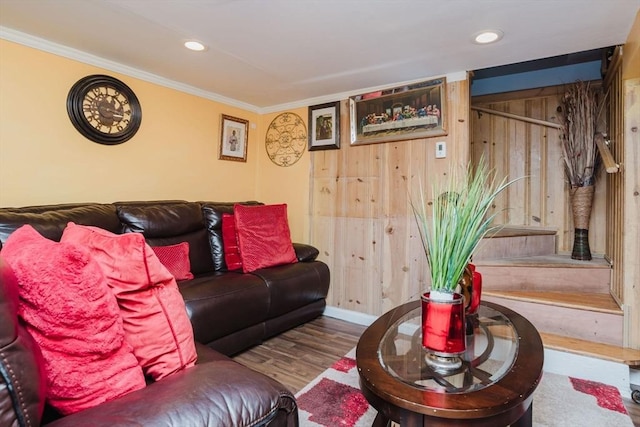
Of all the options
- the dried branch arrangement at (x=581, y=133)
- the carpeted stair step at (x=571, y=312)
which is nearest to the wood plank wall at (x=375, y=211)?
the carpeted stair step at (x=571, y=312)

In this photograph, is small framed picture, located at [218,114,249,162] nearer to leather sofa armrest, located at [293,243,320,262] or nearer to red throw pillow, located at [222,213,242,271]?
red throw pillow, located at [222,213,242,271]

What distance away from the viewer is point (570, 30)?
1939 millimetres

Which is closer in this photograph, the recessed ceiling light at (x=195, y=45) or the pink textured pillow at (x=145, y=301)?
the pink textured pillow at (x=145, y=301)

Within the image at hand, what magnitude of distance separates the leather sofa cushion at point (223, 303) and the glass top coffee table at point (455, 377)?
3.47 feet

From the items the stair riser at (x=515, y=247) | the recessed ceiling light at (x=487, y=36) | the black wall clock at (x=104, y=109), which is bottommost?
the stair riser at (x=515, y=247)

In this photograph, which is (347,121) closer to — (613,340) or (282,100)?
(282,100)

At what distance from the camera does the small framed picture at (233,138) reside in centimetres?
339

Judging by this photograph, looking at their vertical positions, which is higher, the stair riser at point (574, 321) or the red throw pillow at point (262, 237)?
the red throw pillow at point (262, 237)

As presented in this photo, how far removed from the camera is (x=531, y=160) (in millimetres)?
3152

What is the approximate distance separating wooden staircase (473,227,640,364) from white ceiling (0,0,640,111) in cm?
141

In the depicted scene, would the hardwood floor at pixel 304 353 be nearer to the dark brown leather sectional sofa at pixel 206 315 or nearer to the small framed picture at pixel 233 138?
the dark brown leather sectional sofa at pixel 206 315

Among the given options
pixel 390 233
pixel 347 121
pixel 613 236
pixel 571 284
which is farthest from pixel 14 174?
pixel 613 236

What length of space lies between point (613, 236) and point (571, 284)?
43cm

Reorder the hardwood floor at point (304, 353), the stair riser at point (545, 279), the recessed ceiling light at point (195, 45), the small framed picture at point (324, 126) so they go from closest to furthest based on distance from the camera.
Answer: the hardwood floor at point (304, 353) < the recessed ceiling light at point (195, 45) < the stair riser at point (545, 279) < the small framed picture at point (324, 126)
